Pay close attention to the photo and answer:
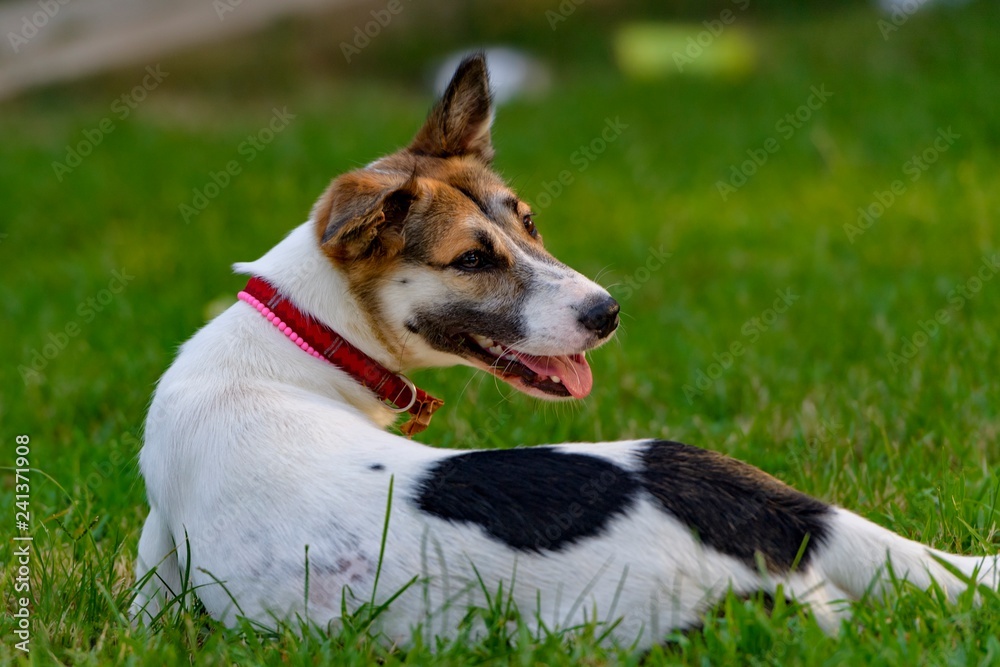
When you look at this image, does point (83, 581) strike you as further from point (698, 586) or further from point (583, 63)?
point (583, 63)

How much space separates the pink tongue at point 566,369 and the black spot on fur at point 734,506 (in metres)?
0.76

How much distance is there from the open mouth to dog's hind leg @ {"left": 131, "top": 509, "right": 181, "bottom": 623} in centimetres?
97

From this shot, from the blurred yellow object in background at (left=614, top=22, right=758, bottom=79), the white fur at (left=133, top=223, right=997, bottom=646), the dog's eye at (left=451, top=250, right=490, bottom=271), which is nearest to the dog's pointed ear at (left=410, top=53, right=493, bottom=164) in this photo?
the dog's eye at (left=451, top=250, right=490, bottom=271)

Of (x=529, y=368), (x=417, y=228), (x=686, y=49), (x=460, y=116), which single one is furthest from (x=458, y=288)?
(x=686, y=49)

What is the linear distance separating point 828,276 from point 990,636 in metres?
4.04

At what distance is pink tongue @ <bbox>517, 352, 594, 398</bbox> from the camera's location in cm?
336

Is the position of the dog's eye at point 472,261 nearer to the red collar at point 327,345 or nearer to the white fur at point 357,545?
the red collar at point 327,345

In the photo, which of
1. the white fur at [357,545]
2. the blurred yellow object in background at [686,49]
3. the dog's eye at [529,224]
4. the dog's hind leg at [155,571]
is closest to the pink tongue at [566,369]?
the dog's eye at [529,224]

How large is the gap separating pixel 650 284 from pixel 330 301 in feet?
11.9

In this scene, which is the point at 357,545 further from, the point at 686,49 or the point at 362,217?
the point at 686,49

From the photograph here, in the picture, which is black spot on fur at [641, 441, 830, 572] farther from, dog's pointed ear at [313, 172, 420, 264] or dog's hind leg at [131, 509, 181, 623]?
dog's hind leg at [131, 509, 181, 623]

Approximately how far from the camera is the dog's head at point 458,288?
3.22 meters

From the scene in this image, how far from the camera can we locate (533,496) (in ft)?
8.23

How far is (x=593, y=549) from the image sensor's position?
2449mm
